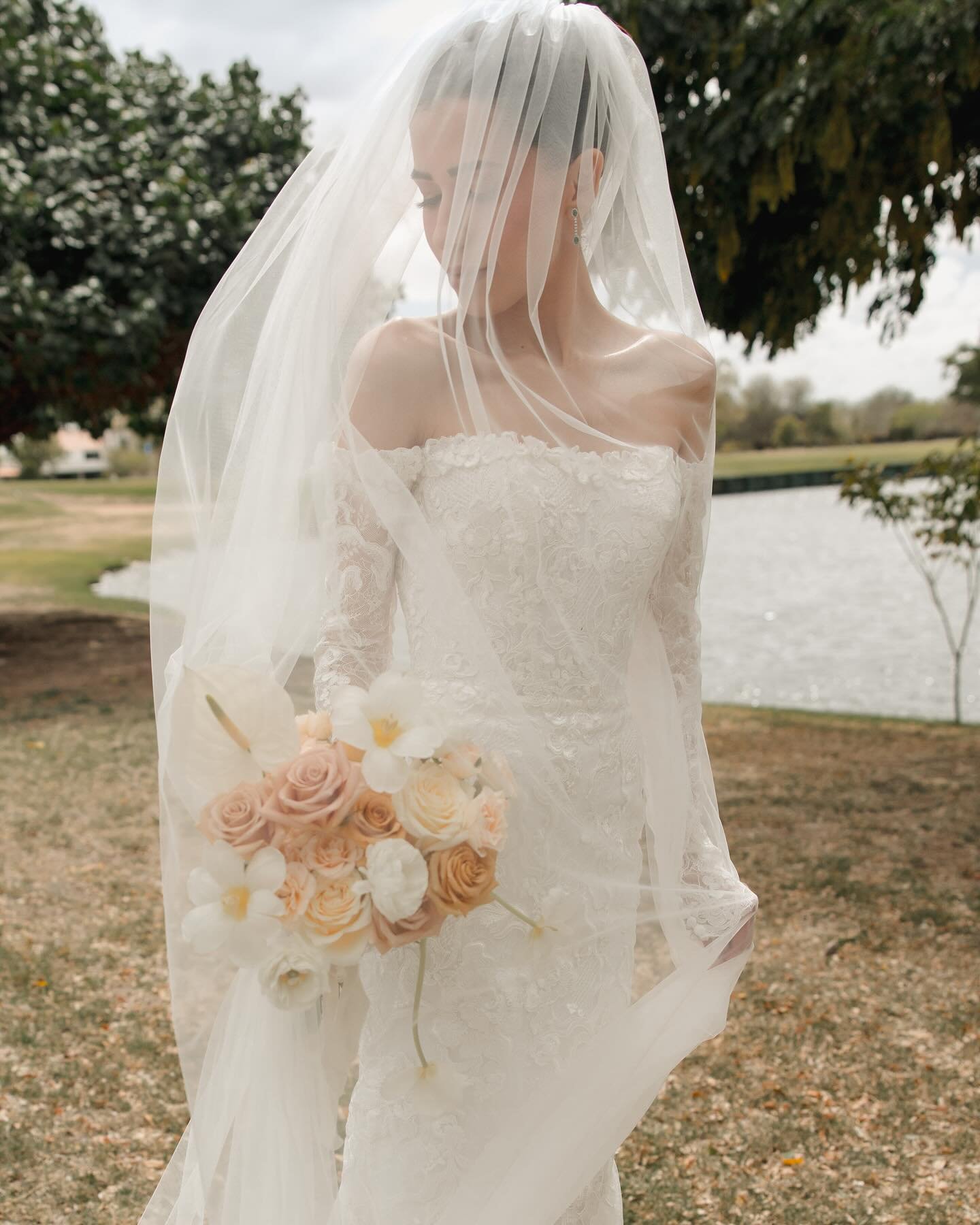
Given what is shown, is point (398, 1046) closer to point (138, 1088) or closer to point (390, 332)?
point (390, 332)

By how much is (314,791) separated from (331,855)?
8 cm

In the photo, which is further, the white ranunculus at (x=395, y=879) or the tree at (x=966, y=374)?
the tree at (x=966, y=374)

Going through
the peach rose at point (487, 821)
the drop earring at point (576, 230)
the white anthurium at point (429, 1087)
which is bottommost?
the white anthurium at point (429, 1087)

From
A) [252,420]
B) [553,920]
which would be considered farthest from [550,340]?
[553,920]

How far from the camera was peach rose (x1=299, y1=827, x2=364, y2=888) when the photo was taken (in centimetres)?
139

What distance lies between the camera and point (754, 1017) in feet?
14.3

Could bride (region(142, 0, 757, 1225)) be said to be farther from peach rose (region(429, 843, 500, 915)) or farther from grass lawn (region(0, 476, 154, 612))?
grass lawn (region(0, 476, 154, 612))

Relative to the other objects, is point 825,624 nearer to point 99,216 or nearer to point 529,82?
point 99,216

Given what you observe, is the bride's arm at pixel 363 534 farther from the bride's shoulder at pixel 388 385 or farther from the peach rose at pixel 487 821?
the peach rose at pixel 487 821

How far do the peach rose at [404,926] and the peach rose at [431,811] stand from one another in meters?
0.07

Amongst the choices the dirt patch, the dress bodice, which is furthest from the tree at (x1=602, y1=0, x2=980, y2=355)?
the dirt patch

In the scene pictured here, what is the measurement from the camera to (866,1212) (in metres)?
3.22

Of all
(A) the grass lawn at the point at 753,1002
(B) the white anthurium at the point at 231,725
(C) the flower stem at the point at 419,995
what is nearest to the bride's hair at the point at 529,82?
(B) the white anthurium at the point at 231,725

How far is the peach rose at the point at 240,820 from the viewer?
1378mm
